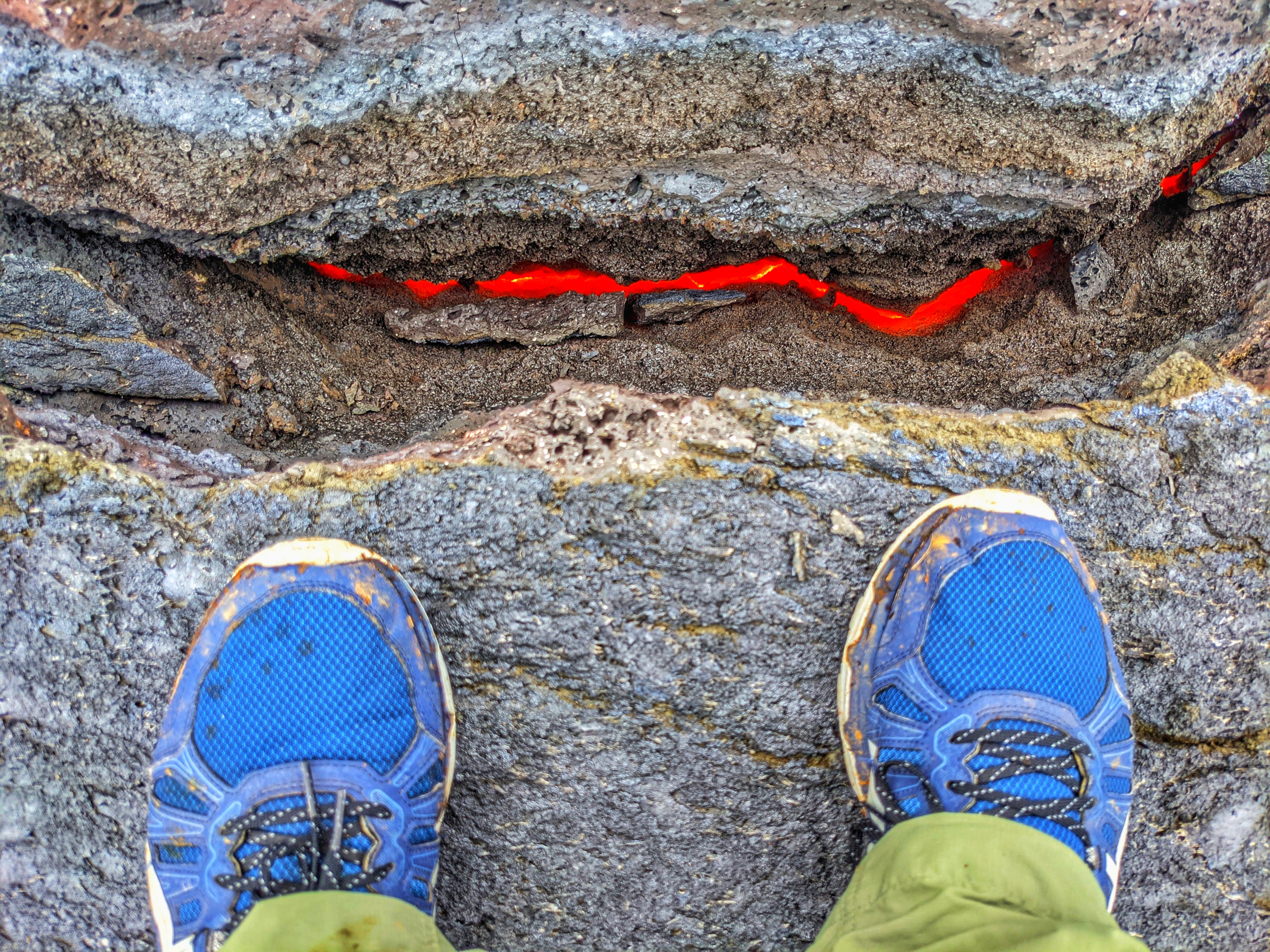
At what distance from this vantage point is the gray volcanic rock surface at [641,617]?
4.11ft

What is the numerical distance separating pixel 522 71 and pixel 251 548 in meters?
0.94

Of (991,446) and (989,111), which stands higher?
(989,111)

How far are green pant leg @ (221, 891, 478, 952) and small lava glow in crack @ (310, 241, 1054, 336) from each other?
3.88 ft

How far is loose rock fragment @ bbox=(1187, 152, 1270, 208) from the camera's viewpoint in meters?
1.42

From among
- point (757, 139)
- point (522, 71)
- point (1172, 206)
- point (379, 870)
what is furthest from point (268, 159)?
point (1172, 206)

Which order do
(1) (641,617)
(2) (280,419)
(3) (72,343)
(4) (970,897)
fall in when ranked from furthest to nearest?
(2) (280,419)
(3) (72,343)
(1) (641,617)
(4) (970,897)

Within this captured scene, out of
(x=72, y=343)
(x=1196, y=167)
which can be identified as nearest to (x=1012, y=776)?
(x=1196, y=167)

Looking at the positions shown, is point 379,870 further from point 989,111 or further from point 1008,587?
point 989,111

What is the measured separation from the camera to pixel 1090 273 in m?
1.55

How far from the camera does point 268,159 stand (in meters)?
1.29

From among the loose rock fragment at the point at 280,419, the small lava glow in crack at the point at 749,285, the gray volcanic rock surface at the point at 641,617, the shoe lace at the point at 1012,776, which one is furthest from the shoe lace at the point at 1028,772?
the loose rock fragment at the point at 280,419

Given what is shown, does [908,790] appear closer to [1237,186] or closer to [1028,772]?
[1028,772]

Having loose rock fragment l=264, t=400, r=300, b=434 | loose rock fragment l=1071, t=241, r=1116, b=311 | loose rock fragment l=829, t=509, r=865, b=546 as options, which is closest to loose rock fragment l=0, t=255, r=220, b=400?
loose rock fragment l=264, t=400, r=300, b=434

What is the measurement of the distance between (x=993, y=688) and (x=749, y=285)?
0.96 meters
